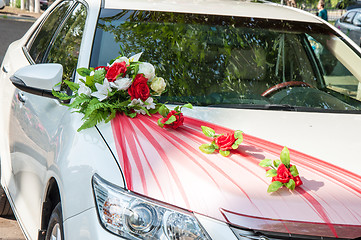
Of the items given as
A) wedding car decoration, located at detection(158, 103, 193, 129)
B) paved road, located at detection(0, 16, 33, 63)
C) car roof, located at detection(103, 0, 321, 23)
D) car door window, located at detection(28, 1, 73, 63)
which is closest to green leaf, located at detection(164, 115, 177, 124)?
wedding car decoration, located at detection(158, 103, 193, 129)

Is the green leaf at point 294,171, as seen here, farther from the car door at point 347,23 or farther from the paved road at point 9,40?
the car door at point 347,23

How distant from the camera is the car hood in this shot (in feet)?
6.40

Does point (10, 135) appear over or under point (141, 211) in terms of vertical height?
under

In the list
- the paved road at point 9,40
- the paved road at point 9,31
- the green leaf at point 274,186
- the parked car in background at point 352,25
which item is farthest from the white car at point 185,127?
the parked car in background at point 352,25

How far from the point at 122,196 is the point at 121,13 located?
160cm

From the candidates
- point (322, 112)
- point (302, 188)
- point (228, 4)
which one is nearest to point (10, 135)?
point (228, 4)

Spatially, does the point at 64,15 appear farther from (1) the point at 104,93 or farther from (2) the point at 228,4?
(1) the point at 104,93

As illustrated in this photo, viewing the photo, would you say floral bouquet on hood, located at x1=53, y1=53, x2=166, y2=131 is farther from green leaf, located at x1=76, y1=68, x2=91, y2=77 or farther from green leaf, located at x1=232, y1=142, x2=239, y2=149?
green leaf, located at x1=232, y1=142, x2=239, y2=149

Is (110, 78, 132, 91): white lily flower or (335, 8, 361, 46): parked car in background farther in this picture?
(335, 8, 361, 46): parked car in background

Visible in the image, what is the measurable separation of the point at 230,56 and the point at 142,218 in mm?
1636

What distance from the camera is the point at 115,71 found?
282 cm

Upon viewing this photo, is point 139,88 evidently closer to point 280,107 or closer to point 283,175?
point 280,107

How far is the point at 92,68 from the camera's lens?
2.86 m

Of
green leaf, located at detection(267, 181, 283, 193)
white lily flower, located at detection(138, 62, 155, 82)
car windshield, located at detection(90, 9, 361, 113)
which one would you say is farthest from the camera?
car windshield, located at detection(90, 9, 361, 113)
